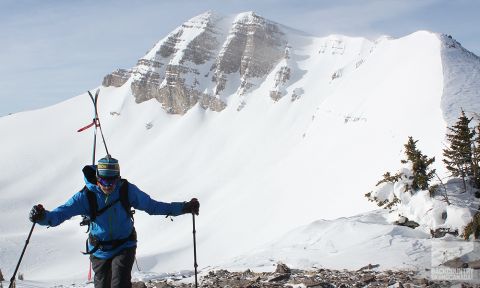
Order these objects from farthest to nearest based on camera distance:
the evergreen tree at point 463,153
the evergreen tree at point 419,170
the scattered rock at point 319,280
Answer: the evergreen tree at point 463,153
the evergreen tree at point 419,170
the scattered rock at point 319,280

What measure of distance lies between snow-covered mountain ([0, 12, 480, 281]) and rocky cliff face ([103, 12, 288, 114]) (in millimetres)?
386

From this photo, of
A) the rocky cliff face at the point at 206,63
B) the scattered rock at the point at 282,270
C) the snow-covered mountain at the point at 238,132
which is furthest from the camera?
the rocky cliff face at the point at 206,63

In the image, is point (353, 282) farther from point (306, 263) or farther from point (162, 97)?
point (162, 97)

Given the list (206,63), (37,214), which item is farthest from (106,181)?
(206,63)

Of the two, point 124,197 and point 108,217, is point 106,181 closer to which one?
point 124,197

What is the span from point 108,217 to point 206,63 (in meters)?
128

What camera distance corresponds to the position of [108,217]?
7578 mm

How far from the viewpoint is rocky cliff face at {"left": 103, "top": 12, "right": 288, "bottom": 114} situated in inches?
4924

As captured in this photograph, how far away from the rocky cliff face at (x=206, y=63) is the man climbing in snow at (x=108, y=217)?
112147 mm

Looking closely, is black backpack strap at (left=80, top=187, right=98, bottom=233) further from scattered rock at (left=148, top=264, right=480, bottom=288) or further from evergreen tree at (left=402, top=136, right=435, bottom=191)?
evergreen tree at (left=402, top=136, right=435, bottom=191)

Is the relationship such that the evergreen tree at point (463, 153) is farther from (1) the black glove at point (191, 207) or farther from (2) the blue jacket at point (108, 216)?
(2) the blue jacket at point (108, 216)

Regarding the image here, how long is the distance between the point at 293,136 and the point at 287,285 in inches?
3302

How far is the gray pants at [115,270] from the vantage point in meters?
7.44

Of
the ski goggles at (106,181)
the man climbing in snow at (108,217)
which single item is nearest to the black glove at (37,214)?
the man climbing in snow at (108,217)
